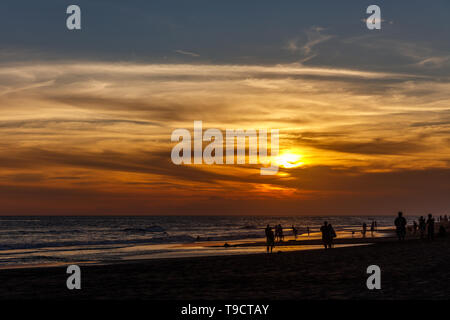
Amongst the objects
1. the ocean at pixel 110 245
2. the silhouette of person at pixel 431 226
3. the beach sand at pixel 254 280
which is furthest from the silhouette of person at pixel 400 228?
the beach sand at pixel 254 280

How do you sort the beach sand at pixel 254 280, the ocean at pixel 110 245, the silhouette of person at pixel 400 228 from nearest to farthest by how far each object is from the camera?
the beach sand at pixel 254 280, the silhouette of person at pixel 400 228, the ocean at pixel 110 245

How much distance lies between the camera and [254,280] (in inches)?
685

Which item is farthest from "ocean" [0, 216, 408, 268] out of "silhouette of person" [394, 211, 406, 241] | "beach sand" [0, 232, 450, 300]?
"beach sand" [0, 232, 450, 300]

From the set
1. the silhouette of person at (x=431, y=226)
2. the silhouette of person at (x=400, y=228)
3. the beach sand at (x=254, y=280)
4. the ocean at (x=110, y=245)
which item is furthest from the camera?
the ocean at (x=110, y=245)

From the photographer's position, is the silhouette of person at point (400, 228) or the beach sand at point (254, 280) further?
the silhouette of person at point (400, 228)

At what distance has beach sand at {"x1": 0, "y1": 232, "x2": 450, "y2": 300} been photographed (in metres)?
14.2

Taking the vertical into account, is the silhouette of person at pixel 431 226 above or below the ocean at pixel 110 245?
above

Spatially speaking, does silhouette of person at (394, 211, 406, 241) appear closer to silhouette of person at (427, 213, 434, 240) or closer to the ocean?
silhouette of person at (427, 213, 434, 240)

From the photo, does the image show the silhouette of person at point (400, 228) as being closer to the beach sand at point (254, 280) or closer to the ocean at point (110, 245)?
the ocean at point (110, 245)

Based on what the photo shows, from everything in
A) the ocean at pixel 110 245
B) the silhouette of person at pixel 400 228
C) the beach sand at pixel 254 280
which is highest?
the silhouette of person at pixel 400 228

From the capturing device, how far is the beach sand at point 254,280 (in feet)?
46.5

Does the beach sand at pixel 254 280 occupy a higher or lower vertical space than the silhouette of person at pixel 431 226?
lower

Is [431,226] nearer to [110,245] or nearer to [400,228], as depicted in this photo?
[400,228]
